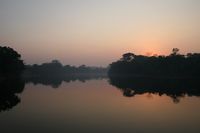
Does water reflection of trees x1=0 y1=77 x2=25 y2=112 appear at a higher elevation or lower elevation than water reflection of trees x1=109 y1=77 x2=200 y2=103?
lower

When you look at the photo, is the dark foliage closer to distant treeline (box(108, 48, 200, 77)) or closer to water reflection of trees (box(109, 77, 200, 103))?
water reflection of trees (box(109, 77, 200, 103))

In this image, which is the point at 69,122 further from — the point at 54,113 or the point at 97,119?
the point at 54,113

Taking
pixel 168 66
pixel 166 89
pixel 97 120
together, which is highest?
pixel 168 66

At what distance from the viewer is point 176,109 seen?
68.0ft

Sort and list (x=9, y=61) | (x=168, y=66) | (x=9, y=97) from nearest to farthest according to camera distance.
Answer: (x=9, y=97) → (x=9, y=61) → (x=168, y=66)

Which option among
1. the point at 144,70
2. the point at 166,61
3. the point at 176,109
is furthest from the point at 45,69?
the point at 176,109

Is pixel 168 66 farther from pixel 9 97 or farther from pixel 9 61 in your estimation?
pixel 9 97

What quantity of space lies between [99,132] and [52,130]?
2144 mm

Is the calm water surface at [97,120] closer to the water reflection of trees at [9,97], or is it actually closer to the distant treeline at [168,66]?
the water reflection of trees at [9,97]

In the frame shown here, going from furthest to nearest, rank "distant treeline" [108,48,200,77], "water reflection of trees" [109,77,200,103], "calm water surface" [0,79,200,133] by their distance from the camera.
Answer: "distant treeline" [108,48,200,77], "water reflection of trees" [109,77,200,103], "calm water surface" [0,79,200,133]

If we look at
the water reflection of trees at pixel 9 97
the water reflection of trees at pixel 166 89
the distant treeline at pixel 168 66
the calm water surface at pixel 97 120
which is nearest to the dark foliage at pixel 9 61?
the water reflection of trees at pixel 9 97

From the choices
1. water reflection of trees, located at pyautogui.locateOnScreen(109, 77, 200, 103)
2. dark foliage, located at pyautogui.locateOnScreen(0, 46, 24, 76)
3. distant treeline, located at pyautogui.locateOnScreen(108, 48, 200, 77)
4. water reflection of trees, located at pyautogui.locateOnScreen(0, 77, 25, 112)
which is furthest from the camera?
distant treeline, located at pyautogui.locateOnScreen(108, 48, 200, 77)

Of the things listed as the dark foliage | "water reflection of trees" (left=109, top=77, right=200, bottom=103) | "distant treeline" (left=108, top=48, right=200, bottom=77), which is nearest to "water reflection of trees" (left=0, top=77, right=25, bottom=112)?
"water reflection of trees" (left=109, top=77, right=200, bottom=103)

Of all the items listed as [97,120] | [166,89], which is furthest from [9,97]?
[166,89]
